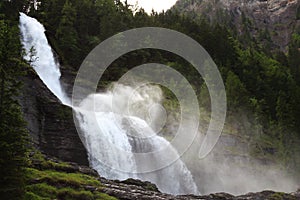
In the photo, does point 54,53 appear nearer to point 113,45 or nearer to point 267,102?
point 113,45

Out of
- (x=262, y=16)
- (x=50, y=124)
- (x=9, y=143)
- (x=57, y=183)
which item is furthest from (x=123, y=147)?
(x=262, y=16)

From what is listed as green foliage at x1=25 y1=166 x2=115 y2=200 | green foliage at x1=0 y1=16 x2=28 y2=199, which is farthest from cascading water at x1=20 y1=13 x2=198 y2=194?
green foliage at x1=0 y1=16 x2=28 y2=199

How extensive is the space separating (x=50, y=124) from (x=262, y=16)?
142 m

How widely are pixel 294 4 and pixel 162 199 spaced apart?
148805mm

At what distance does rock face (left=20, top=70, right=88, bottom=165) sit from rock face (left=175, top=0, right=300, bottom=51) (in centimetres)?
11103

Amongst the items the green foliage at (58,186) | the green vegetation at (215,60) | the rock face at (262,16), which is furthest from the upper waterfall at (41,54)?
the rock face at (262,16)

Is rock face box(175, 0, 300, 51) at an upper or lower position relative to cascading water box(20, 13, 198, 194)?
upper

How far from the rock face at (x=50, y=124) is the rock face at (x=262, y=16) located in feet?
364

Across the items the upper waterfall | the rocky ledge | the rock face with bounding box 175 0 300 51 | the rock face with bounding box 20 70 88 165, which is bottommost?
the rocky ledge

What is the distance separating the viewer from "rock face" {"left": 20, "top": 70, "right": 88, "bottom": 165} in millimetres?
34031

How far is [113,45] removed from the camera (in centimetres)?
6212

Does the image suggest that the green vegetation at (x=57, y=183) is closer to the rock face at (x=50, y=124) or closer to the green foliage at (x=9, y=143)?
the green foliage at (x=9, y=143)

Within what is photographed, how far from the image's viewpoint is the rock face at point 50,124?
34.0 meters

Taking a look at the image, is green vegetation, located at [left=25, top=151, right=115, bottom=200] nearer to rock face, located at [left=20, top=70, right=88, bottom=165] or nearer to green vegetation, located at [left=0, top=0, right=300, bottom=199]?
rock face, located at [left=20, top=70, right=88, bottom=165]
